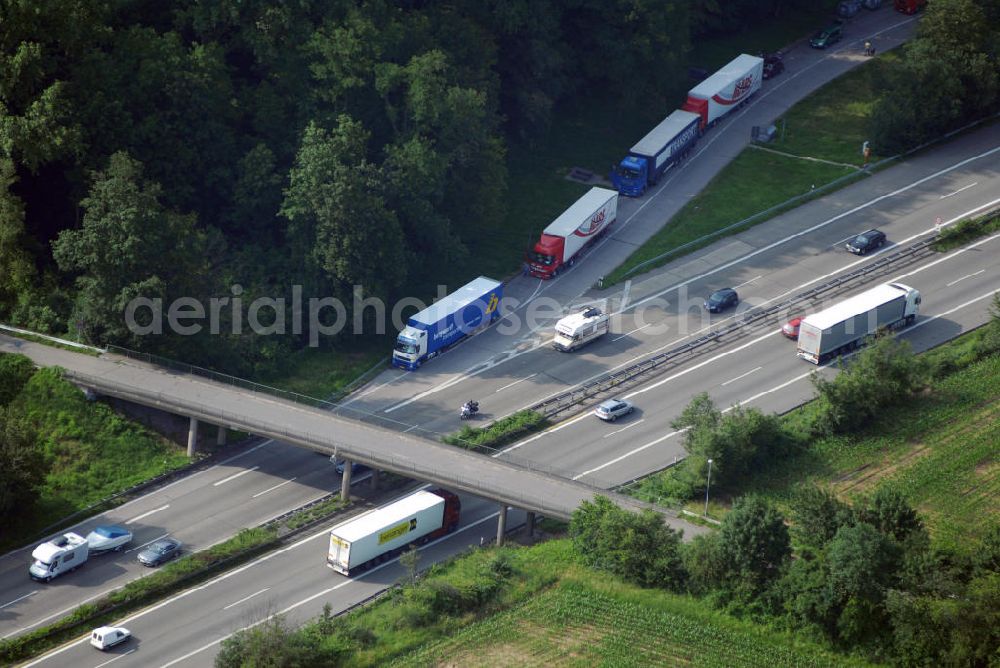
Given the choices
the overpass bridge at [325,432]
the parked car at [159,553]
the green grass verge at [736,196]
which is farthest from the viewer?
the green grass verge at [736,196]

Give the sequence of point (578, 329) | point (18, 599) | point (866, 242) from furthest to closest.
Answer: point (866, 242) → point (578, 329) → point (18, 599)

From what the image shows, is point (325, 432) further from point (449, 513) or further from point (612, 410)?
point (612, 410)

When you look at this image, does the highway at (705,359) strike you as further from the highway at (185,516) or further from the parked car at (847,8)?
the parked car at (847,8)

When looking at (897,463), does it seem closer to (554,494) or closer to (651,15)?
(554,494)

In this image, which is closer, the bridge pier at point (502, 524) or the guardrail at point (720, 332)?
the bridge pier at point (502, 524)

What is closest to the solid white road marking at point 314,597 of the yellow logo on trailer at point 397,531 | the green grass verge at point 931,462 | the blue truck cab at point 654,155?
the yellow logo on trailer at point 397,531

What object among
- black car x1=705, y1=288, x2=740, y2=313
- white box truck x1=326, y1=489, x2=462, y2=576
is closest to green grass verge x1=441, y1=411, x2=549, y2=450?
white box truck x1=326, y1=489, x2=462, y2=576

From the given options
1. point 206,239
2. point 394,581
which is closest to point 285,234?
point 206,239

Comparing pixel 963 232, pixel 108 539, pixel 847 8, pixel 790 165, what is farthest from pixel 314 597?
pixel 847 8
